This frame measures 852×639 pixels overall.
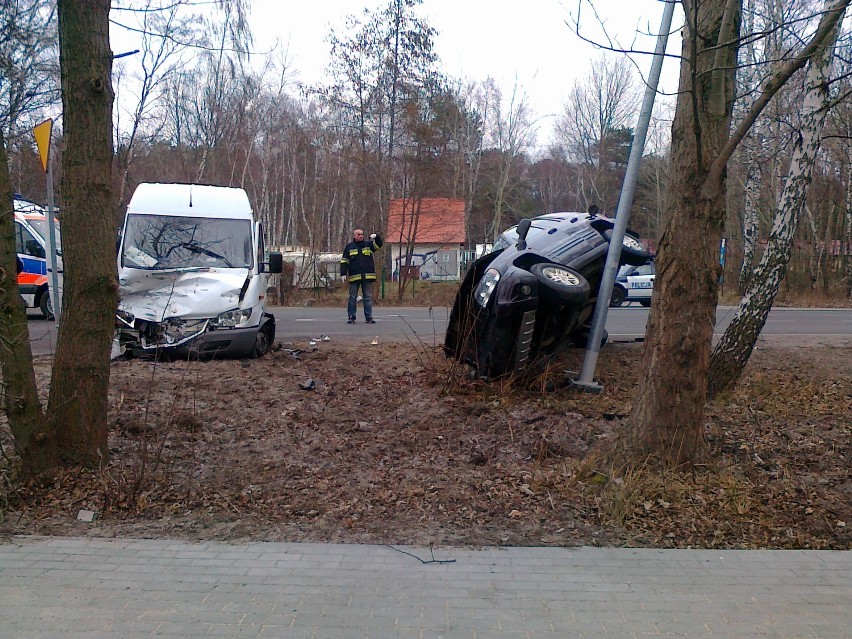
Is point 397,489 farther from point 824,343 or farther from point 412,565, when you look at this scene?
point 824,343

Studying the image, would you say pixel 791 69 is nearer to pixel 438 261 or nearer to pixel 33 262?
pixel 33 262

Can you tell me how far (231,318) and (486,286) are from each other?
11.8 feet

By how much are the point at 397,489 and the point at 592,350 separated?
313cm

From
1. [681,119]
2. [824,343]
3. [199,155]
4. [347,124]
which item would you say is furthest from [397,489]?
[199,155]

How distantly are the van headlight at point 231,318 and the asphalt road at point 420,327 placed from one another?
2.70 meters

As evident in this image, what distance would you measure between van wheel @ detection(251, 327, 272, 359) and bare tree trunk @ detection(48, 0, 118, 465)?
171 inches

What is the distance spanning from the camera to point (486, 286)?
7.42m

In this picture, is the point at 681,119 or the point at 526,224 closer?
the point at 681,119

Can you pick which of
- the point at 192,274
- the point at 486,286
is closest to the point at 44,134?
the point at 192,274

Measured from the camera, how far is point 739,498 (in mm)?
4852

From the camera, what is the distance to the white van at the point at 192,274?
353 inches

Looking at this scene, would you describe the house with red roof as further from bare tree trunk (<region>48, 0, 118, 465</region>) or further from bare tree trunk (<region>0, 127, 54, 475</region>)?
bare tree trunk (<region>0, 127, 54, 475</region>)

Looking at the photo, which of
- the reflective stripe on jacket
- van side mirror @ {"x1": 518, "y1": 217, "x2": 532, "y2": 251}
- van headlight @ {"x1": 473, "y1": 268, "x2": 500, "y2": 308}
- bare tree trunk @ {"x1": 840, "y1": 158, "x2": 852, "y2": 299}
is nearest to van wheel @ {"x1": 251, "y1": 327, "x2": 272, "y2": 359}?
van headlight @ {"x1": 473, "y1": 268, "x2": 500, "y2": 308}

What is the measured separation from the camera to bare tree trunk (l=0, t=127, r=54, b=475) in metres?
4.78
